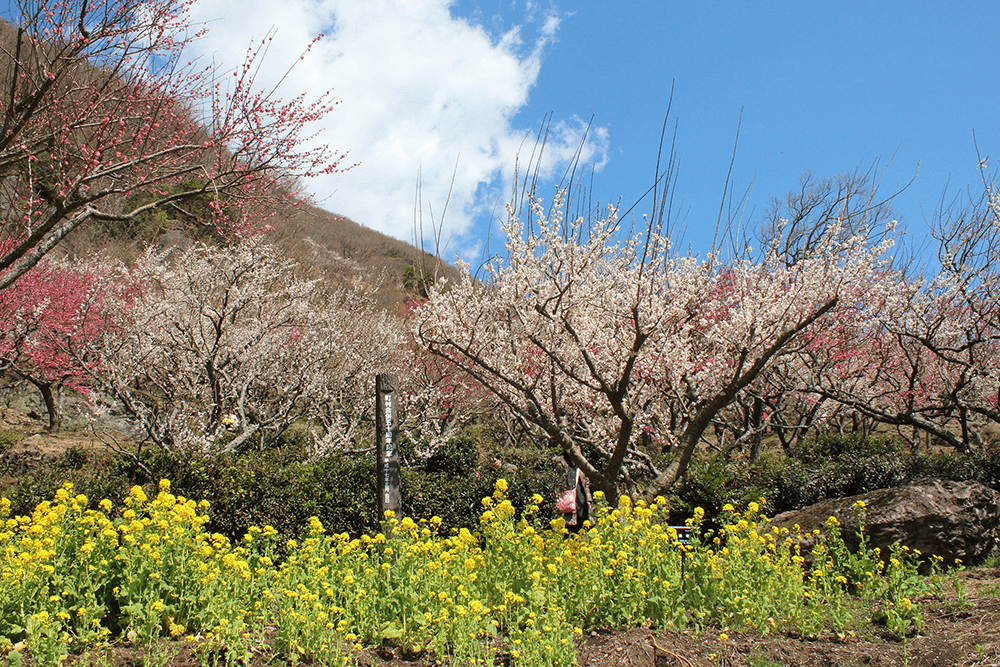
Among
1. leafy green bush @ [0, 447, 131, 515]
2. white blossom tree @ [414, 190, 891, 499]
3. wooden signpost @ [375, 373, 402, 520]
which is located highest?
white blossom tree @ [414, 190, 891, 499]

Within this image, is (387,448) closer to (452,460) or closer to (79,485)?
(79,485)

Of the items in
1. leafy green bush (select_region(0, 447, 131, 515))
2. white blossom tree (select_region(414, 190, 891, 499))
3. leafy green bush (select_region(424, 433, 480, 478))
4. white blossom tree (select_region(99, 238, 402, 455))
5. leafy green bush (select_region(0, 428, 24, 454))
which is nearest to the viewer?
white blossom tree (select_region(414, 190, 891, 499))

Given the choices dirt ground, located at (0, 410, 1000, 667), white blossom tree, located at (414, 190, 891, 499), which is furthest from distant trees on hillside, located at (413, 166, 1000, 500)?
dirt ground, located at (0, 410, 1000, 667)

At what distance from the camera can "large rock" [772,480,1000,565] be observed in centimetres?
589

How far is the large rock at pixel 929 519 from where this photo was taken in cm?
589

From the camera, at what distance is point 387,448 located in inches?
254

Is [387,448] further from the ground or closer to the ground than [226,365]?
closer to the ground

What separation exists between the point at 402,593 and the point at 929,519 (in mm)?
5450

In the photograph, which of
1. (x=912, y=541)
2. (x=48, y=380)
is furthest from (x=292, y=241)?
(x=912, y=541)

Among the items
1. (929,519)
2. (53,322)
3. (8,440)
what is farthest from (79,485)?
(929,519)

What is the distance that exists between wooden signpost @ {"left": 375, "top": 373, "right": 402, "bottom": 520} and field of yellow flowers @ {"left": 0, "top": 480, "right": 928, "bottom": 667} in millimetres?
1828

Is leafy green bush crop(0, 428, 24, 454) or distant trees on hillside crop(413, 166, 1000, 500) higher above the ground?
distant trees on hillside crop(413, 166, 1000, 500)

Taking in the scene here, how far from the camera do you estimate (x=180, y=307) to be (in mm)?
11570

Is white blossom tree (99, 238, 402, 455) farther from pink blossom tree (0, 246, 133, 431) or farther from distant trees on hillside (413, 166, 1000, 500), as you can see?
distant trees on hillside (413, 166, 1000, 500)
